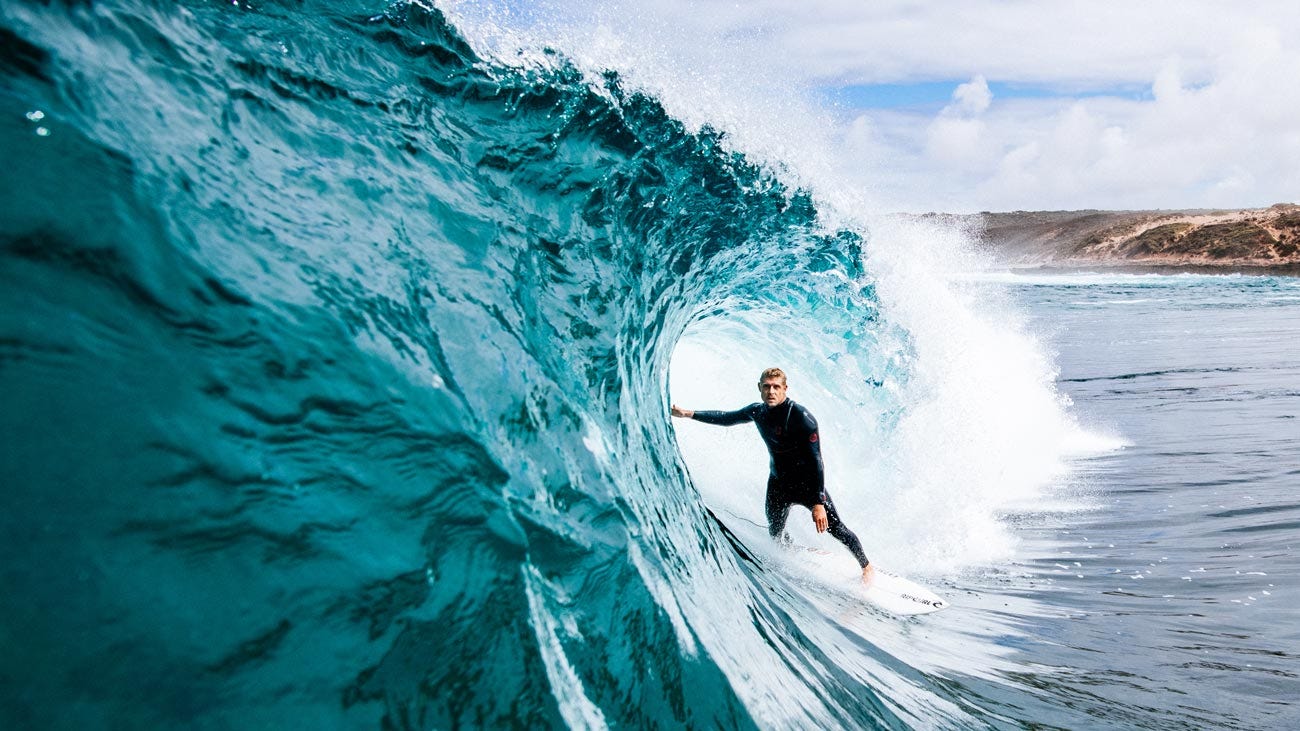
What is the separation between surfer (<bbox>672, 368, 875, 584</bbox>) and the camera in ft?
17.1

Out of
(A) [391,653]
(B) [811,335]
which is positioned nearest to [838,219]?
(B) [811,335]

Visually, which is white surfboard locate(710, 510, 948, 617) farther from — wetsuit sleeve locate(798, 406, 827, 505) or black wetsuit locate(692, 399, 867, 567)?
wetsuit sleeve locate(798, 406, 827, 505)

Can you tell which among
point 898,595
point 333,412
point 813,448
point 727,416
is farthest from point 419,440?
point 898,595

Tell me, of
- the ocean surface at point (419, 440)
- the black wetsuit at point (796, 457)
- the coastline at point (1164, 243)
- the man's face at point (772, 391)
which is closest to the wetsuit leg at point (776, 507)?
the black wetsuit at point (796, 457)

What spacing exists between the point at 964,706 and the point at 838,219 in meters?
3.84

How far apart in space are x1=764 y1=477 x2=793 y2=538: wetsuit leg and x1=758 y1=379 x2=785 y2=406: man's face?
0.64m

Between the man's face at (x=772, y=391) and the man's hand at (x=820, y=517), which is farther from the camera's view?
the man's face at (x=772, y=391)

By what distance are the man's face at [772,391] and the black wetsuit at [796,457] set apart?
0.18 ft

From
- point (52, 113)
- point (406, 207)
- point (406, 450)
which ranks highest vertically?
point (406, 207)

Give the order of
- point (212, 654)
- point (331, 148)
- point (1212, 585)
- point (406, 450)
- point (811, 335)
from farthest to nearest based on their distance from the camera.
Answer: point (811, 335), point (1212, 585), point (331, 148), point (406, 450), point (212, 654)

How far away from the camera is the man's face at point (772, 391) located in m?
5.17

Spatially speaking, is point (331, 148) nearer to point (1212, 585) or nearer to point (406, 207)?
point (406, 207)

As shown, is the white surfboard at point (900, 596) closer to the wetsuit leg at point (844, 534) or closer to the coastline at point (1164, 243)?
the wetsuit leg at point (844, 534)

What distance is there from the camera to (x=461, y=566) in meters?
2.07
